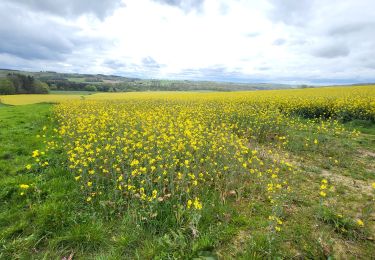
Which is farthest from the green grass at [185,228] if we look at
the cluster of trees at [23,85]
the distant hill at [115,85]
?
the distant hill at [115,85]

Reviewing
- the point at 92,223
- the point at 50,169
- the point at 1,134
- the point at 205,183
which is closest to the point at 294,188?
the point at 205,183

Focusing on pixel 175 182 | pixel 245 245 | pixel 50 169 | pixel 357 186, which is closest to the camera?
pixel 245 245

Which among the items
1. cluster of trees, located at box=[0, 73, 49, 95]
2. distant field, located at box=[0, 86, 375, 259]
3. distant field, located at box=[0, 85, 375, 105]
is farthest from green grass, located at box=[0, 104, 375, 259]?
cluster of trees, located at box=[0, 73, 49, 95]

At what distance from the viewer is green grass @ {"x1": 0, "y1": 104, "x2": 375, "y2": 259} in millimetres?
3803

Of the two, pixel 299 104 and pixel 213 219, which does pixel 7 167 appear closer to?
pixel 213 219

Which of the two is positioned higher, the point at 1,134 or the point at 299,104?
the point at 299,104

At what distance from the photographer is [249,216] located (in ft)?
15.4

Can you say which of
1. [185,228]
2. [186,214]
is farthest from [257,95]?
[185,228]

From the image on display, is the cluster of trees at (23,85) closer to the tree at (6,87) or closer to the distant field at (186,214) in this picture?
the tree at (6,87)

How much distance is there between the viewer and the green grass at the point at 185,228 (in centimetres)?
380

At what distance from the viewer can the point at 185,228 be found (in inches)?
165

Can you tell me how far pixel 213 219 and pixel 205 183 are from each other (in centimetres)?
144

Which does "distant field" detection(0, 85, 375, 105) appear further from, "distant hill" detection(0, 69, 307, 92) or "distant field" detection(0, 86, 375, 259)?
"distant hill" detection(0, 69, 307, 92)

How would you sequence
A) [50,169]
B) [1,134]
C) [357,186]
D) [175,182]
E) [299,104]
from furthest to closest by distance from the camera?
[299,104] → [1,134] → [50,169] → [357,186] → [175,182]
